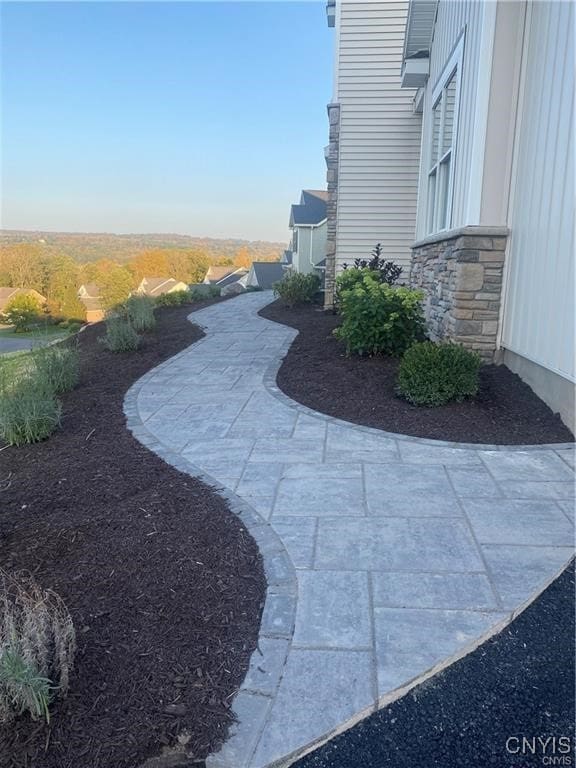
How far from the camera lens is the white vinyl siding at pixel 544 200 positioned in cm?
382

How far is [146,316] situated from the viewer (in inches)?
367

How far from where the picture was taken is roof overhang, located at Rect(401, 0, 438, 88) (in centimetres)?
723

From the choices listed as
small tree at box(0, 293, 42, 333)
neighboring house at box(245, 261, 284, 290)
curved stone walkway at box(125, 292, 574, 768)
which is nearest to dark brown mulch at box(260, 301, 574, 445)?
curved stone walkway at box(125, 292, 574, 768)

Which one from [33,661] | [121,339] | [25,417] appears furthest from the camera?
[121,339]

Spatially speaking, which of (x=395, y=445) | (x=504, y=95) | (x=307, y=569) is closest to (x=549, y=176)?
(x=504, y=95)

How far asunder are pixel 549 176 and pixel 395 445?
250 centimetres

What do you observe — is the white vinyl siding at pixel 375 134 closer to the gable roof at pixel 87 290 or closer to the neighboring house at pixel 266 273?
the neighboring house at pixel 266 273

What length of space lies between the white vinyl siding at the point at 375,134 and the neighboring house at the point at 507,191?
7.62ft

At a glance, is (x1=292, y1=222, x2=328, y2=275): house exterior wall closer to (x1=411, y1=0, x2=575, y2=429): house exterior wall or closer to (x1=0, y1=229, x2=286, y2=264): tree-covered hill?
(x1=411, y1=0, x2=575, y2=429): house exterior wall

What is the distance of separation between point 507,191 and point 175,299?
10.7m

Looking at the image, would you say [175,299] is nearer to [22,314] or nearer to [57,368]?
[57,368]

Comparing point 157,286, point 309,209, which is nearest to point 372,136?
point 309,209

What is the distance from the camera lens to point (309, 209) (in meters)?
20.8

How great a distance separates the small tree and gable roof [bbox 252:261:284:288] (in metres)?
12.1
